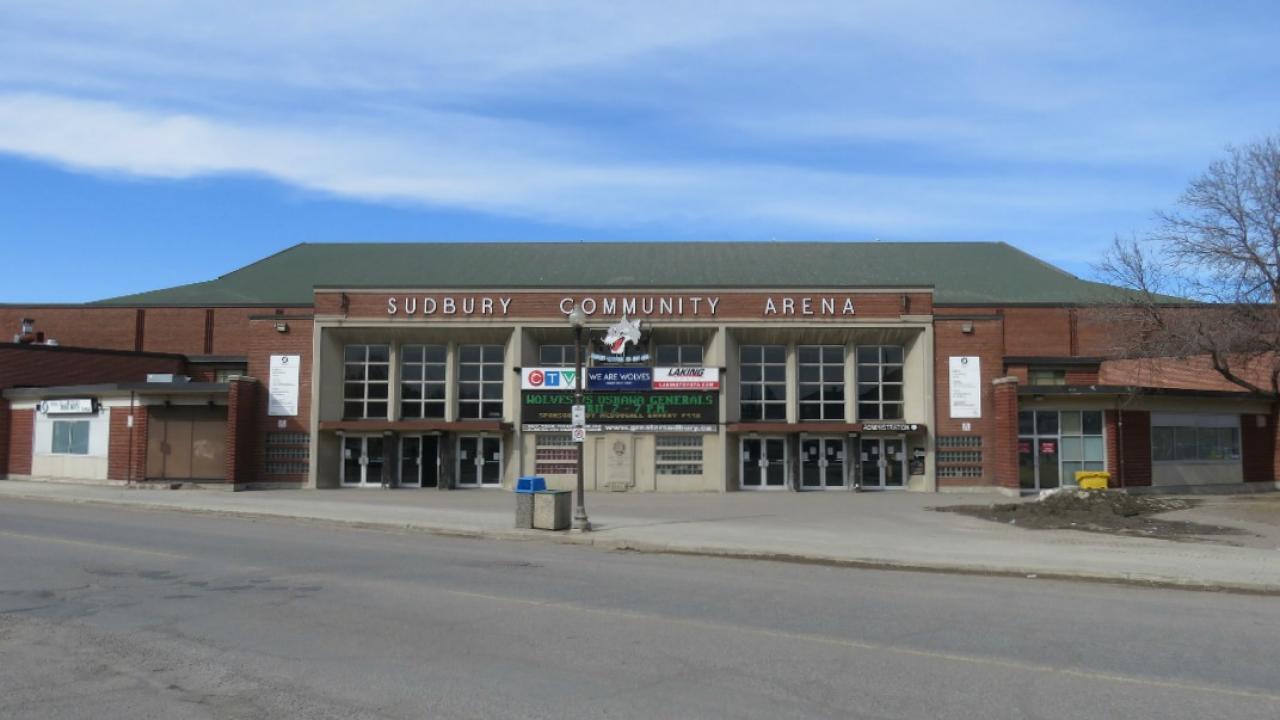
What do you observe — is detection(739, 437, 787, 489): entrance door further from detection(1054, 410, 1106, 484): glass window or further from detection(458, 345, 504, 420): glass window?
detection(1054, 410, 1106, 484): glass window

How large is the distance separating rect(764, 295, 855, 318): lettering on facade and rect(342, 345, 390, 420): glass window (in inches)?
556

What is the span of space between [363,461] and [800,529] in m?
20.1

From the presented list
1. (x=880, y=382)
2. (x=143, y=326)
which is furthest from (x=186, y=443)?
(x=880, y=382)

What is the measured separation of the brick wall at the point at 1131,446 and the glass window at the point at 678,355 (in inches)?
545

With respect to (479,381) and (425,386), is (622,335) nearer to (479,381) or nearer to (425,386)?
(479,381)

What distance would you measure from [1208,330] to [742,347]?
1494cm

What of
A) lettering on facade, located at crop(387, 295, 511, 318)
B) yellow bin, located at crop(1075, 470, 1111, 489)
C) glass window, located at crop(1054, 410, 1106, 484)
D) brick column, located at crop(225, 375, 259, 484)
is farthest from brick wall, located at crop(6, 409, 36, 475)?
glass window, located at crop(1054, 410, 1106, 484)

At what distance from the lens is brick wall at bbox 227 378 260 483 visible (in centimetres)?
3262

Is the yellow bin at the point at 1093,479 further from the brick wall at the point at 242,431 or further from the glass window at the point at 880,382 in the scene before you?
the brick wall at the point at 242,431

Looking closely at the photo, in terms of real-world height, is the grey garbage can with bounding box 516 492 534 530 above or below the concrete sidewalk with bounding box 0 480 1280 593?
above

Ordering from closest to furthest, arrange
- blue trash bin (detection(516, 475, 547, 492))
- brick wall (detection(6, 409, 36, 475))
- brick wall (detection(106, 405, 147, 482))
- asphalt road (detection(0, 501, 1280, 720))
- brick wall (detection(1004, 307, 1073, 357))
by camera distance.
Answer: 1. asphalt road (detection(0, 501, 1280, 720))
2. blue trash bin (detection(516, 475, 547, 492))
3. brick wall (detection(106, 405, 147, 482))
4. brick wall (detection(6, 409, 36, 475))
5. brick wall (detection(1004, 307, 1073, 357))

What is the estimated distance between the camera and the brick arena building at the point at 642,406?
32.8m

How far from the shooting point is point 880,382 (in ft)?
115

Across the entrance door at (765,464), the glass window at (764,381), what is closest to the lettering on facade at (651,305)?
the glass window at (764,381)
